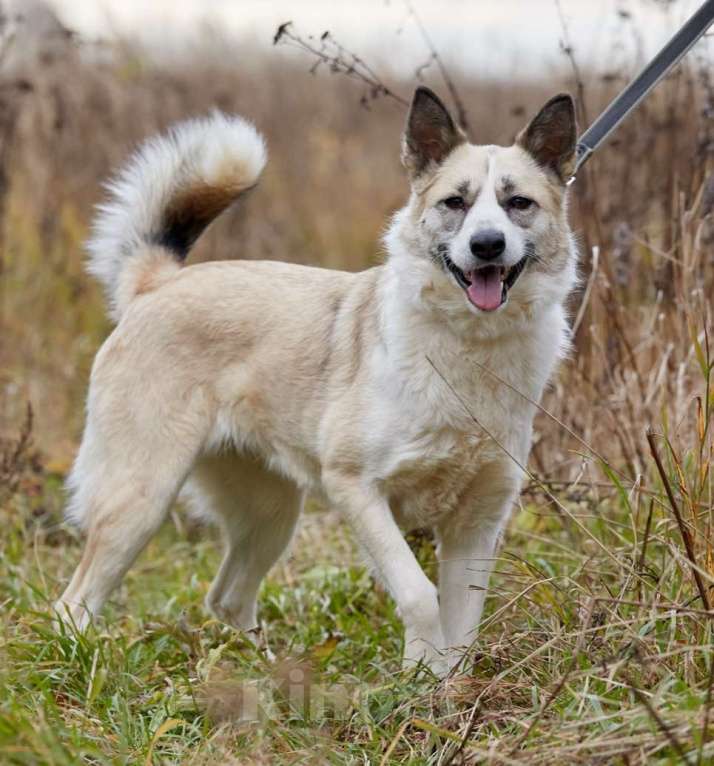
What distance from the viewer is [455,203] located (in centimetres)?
327

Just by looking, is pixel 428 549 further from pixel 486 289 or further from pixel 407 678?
pixel 486 289

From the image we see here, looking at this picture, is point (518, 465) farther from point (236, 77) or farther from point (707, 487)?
point (236, 77)

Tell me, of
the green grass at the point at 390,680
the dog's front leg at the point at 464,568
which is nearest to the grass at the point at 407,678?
the green grass at the point at 390,680

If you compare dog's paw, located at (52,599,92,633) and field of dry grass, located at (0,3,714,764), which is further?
dog's paw, located at (52,599,92,633)

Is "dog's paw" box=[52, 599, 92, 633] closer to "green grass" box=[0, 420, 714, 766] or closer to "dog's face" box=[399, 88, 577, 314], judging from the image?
"green grass" box=[0, 420, 714, 766]

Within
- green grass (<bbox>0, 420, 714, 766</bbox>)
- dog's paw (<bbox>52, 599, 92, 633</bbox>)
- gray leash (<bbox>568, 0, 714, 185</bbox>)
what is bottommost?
dog's paw (<bbox>52, 599, 92, 633</bbox>)

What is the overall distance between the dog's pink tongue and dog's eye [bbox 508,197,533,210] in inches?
8.2

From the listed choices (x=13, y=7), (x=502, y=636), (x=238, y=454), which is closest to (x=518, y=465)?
(x=502, y=636)

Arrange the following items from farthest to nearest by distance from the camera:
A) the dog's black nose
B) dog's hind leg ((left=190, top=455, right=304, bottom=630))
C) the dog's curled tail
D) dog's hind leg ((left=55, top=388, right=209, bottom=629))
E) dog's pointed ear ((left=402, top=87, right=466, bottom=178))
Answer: dog's hind leg ((left=190, top=455, right=304, bottom=630)) < the dog's curled tail < dog's hind leg ((left=55, top=388, right=209, bottom=629)) < dog's pointed ear ((left=402, top=87, right=466, bottom=178)) < the dog's black nose

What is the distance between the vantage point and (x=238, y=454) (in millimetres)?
3949

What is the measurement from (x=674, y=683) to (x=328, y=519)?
2718 mm

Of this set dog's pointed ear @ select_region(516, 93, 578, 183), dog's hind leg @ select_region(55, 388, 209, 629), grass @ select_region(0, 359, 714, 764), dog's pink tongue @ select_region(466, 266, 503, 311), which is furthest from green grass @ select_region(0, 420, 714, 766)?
dog's pointed ear @ select_region(516, 93, 578, 183)

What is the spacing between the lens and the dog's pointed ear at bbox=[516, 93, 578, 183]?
131 inches

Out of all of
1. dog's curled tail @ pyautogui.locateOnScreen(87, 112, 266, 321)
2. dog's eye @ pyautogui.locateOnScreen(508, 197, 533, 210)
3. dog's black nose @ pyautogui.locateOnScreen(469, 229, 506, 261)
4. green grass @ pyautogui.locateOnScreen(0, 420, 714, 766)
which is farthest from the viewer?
dog's curled tail @ pyautogui.locateOnScreen(87, 112, 266, 321)
